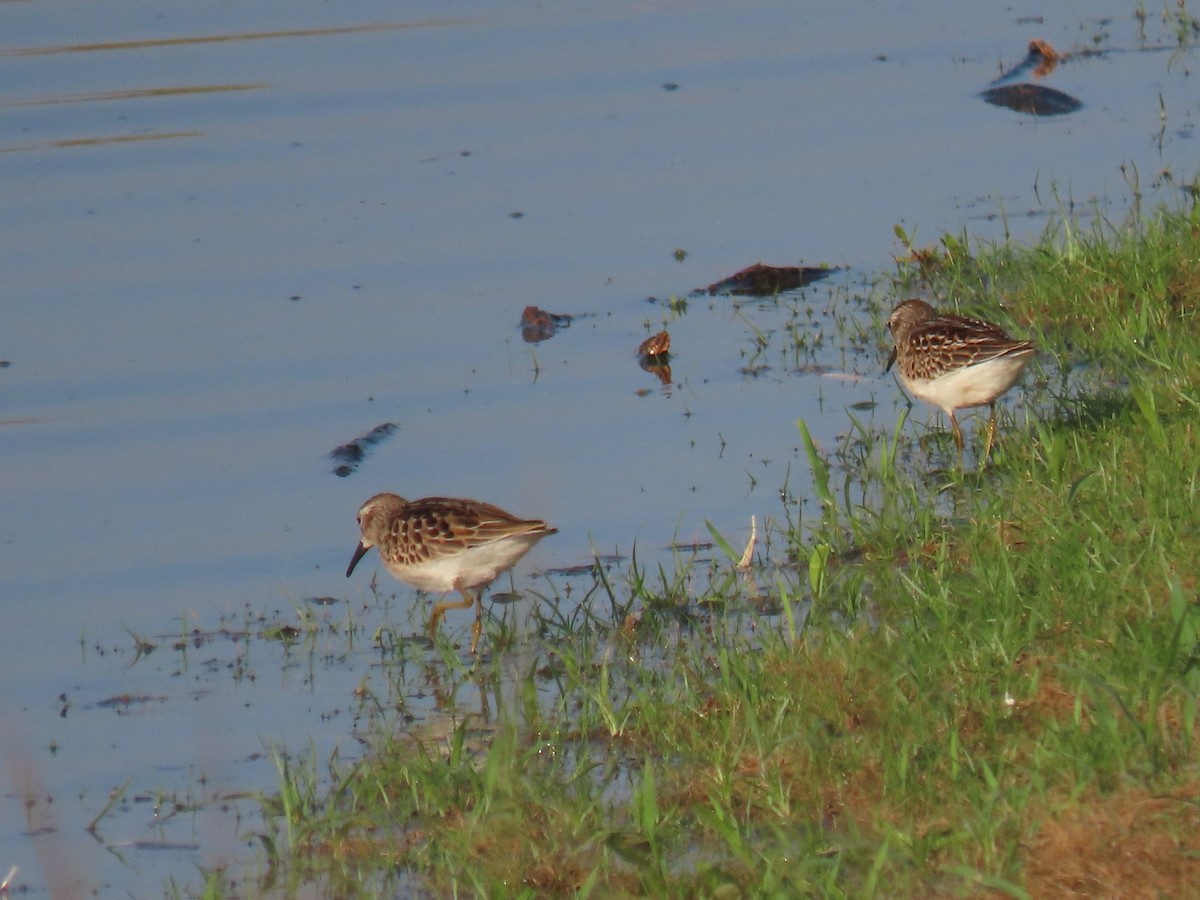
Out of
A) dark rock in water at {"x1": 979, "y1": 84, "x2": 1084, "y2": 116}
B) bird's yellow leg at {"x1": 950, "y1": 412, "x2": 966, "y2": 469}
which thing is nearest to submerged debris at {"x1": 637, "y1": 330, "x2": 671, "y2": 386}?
bird's yellow leg at {"x1": 950, "y1": 412, "x2": 966, "y2": 469}

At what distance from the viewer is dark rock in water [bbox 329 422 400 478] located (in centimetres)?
1045

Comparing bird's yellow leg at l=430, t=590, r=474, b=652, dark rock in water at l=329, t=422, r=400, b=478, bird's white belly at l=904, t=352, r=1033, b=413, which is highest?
bird's white belly at l=904, t=352, r=1033, b=413

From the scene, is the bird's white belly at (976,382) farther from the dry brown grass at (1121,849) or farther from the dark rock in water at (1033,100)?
the dark rock in water at (1033,100)

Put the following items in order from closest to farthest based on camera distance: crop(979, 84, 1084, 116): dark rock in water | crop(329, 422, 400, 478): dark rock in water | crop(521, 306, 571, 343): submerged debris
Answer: crop(329, 422, 400, 478): dark rock in water < crop(521, 306, 571, 343): submerged debris < crop(979, 84, 1084, 116): dark rock in water

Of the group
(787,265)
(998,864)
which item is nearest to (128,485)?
(787,265)

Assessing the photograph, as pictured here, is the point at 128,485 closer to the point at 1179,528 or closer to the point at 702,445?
the point at 702,445

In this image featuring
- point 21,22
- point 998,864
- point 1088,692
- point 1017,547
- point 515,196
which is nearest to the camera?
point 998,864

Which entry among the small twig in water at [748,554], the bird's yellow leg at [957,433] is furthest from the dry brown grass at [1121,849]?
the bird's yellow leg at [957,433]

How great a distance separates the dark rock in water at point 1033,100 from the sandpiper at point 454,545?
8.49m

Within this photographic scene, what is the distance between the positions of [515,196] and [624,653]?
23.5ft

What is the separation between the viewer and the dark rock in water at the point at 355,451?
1045cm

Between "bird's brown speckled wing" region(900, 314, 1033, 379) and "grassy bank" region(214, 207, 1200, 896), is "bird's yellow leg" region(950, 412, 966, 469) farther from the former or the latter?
"grassy bank" region(214, 207, 1200, 896)

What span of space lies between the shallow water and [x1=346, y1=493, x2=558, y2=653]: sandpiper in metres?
0.27

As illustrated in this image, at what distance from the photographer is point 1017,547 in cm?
766
